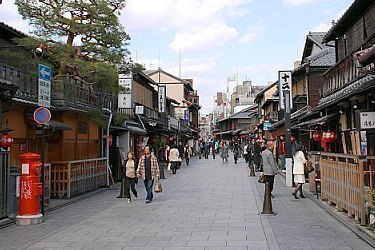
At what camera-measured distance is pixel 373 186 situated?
915 centimetres

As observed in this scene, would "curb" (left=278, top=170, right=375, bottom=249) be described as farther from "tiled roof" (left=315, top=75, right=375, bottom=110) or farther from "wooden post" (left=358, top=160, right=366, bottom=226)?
"tiled roof" (left=315, top=75, right=375, bottom=110)

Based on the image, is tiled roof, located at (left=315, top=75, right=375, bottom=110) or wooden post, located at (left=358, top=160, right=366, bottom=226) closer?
wooden post, located at (left=358, top=160, right=366, bottom=226)

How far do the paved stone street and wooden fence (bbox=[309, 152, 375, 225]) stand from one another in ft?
1.56

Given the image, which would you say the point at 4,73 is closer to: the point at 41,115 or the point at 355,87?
the point at 41,115

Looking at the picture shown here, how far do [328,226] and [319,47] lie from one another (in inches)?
754

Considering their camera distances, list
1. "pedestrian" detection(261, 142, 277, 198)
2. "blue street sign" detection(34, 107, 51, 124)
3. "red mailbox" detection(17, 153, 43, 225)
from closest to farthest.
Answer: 1. "red mailbox" detection(17, 153, 43, 225)
2. "blue street sign" detection(34, 107, 51, 124)
3. "pedestrian" detection(261, 142, 277, 198)

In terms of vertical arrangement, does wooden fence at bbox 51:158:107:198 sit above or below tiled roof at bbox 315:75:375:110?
below

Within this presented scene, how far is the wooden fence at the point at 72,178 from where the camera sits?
1513 cm

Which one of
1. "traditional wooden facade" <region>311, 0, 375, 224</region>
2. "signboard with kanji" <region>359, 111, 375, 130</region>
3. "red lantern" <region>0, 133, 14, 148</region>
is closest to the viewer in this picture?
"traditional wooden facade" <region>311, 0, 375, 224</region>

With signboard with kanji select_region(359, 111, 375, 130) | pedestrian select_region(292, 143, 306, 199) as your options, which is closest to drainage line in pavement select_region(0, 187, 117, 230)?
pedestrian select_region(292, 143, 306, 199)

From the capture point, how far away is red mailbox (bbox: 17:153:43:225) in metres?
10.5

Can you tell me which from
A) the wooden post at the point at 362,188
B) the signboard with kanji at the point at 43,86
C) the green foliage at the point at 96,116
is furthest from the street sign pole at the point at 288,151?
the signboard with kanji at the point at 43,86

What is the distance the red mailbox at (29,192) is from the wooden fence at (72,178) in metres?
4.31

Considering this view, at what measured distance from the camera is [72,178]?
15398mm
